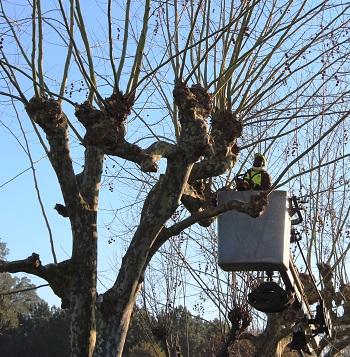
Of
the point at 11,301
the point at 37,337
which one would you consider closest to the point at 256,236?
the point at 37,337

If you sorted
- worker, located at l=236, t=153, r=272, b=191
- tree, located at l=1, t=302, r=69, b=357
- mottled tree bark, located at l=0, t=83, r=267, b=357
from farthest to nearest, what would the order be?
tree, located at l=1, t=302, r=69, b=357 → worker, located at l=236, t=153, r=272, b=191 → mottled tree bark, located at l=0, t=83, r=267, b=357

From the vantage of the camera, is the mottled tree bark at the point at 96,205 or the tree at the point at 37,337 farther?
the tree at the point at 37,337

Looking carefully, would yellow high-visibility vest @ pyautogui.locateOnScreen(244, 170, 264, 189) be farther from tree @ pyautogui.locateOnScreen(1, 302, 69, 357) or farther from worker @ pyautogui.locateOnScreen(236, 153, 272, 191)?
tree @ pyautogui.locateOnScreen(1, 302, 69, 357)

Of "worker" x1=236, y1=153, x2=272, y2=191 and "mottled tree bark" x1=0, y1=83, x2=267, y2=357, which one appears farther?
"worker" x1=236, y1=153, x2=272, y2=191

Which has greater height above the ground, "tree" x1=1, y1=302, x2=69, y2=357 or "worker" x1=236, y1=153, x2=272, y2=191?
"tree" x1=1, y1=302, x2=69, y2=357

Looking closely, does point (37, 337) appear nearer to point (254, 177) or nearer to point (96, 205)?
point (96, 205)

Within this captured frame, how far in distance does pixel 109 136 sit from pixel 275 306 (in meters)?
2.62

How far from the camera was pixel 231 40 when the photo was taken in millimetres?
8469

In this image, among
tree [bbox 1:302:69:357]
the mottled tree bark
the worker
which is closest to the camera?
the mottled tree bark

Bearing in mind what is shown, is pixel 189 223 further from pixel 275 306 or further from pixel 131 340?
pixel 131 340

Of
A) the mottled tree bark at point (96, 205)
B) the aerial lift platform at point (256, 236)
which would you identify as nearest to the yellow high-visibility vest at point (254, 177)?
the aerial lift platform at point (256, 236)

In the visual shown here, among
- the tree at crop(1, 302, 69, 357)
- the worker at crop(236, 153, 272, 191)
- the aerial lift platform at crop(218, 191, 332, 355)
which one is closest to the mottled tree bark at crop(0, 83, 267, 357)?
the aerial lift platform at crop(218, 191, 332, 355)

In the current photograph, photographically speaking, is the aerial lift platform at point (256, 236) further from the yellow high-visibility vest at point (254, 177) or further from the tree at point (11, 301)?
the tree at point (11, 301)

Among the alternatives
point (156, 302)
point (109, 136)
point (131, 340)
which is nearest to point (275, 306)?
point (109, 136)
